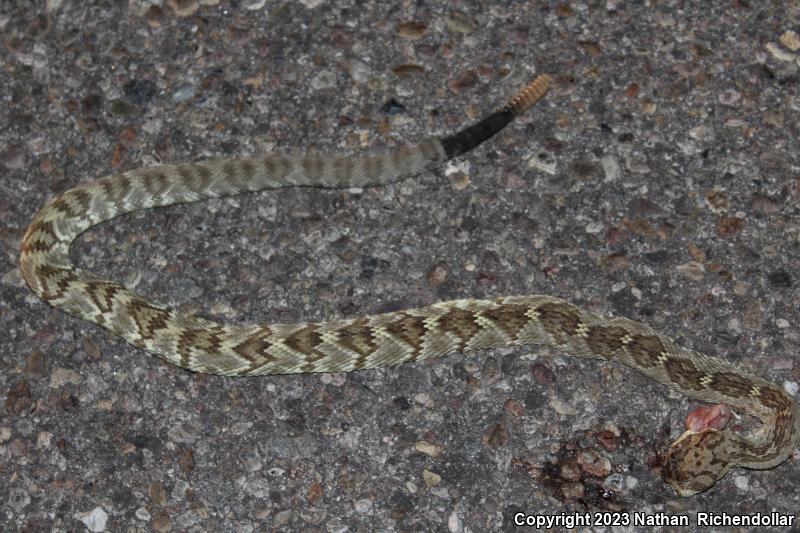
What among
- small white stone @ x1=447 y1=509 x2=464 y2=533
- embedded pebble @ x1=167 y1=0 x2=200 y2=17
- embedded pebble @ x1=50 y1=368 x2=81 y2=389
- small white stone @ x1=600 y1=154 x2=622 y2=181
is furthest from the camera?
embedded pebble @ x1=167 y1=0 x2=200 y2=17

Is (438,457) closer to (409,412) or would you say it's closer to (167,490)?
(409,412)

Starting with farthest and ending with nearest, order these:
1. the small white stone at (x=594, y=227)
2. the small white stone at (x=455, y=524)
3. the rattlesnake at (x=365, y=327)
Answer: the small white stone at (x=594, y=227) → the rattlesnake at (x=365, y=327) → the small white stone at (x=455, y=524)

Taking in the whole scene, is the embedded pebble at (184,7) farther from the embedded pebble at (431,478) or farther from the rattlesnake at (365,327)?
the embedded pebble at (431,478)

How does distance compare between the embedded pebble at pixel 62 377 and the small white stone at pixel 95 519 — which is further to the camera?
the embedded pebble at pixel 62 377

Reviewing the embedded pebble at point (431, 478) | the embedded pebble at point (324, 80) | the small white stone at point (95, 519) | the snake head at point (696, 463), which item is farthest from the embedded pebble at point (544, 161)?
the small white stone at point (95, 519)

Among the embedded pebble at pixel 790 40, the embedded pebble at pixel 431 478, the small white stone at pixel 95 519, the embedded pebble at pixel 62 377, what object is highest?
the embedded pebble at pixel 790 40

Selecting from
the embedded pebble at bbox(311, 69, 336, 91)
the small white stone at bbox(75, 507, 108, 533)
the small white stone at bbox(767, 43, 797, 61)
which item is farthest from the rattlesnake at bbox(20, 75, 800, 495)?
the small white stone at bbox(767, 43, 797, 61)

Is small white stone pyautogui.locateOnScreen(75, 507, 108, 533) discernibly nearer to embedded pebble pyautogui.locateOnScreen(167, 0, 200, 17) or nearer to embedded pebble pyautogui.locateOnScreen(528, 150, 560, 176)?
embedded pebble pyautogui.locateOnScreen(528, 150, 560, 176)

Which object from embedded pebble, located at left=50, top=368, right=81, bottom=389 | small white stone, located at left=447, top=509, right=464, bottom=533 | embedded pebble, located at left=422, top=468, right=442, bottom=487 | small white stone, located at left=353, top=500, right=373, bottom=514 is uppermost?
embedded pebble, located at left=50, top=368, right=81, bottom=389
